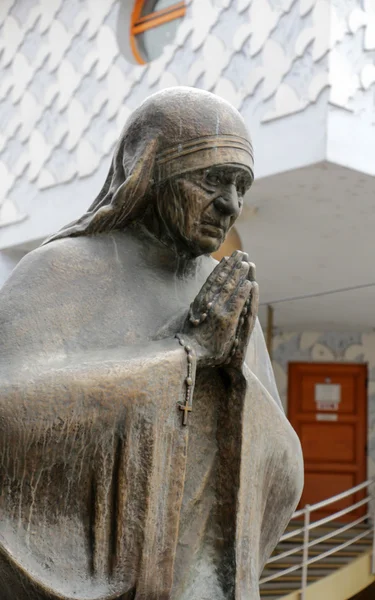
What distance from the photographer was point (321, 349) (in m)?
11.4

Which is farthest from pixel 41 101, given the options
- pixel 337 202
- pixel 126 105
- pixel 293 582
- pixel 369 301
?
pixel 293 582

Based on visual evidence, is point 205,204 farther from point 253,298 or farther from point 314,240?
point 314,240

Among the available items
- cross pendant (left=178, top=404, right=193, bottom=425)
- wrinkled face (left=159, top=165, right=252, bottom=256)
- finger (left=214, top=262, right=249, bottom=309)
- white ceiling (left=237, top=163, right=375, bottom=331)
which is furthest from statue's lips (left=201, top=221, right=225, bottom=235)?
white ceiling (left=237, top=163, right=375, bottom=331)

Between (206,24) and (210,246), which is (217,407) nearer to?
(210,246)

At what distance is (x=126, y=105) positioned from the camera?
→ 777 cm

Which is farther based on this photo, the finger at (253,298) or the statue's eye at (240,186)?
the statue's eye at (240,186)

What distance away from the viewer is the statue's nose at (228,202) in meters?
2.31

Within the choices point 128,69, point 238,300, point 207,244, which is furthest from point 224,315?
point 128,69

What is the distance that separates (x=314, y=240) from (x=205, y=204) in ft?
19.4

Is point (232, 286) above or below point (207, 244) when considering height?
below

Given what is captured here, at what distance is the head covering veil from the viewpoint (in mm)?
2297

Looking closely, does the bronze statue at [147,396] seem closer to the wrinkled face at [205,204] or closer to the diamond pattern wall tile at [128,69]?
the wrinkled face at [205,204]

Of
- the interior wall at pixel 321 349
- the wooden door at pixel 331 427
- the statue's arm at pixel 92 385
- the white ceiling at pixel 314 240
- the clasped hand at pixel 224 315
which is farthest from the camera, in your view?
the interior wall at pixel 321 349

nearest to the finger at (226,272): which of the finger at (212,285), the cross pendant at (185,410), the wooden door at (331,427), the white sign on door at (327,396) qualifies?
the finger at (212,285)
